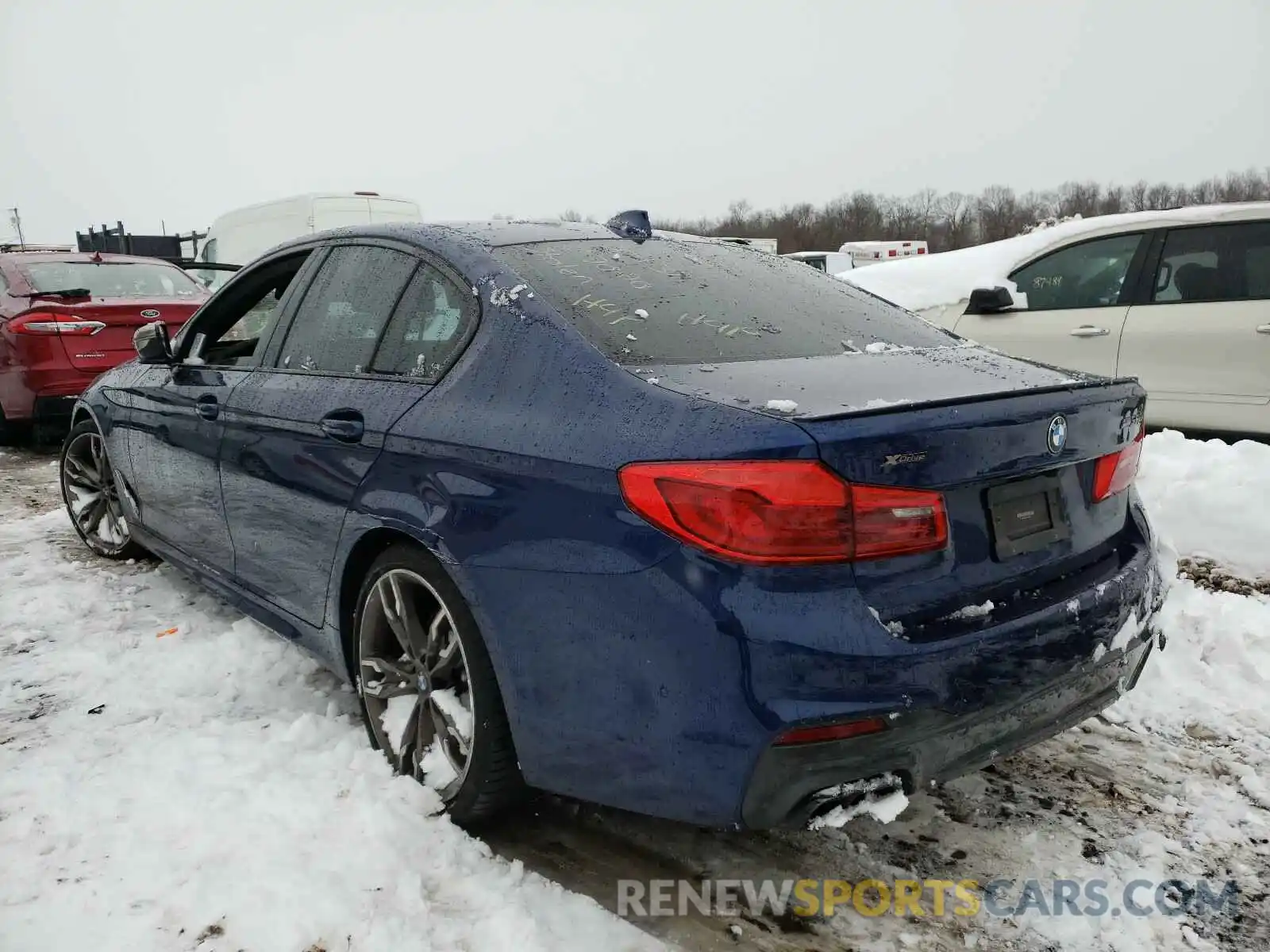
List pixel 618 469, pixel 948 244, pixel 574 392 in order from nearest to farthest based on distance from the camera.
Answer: pixel 618 469 → pixel 574 392 → pixel 948 244

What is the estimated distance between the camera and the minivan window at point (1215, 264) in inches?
209

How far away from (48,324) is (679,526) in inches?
284

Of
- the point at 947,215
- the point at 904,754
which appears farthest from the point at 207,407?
the point at 947,215

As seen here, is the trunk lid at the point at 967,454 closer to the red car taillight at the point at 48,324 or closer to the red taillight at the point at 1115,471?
the red taillight at the point at 1115,471

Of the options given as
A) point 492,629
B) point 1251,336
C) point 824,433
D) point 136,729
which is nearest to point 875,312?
point 824,433

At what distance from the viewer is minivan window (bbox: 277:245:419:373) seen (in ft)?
9.38

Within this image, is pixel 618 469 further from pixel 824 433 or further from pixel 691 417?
pixel 824 433

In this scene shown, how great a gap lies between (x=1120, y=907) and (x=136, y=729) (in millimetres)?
2834

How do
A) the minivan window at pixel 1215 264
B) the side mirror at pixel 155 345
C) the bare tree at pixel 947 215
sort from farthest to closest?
1. the bare tree at pixel 947 215
2. the minivan window at pixel 1215 264
3. the side mirror at pixel 155 345

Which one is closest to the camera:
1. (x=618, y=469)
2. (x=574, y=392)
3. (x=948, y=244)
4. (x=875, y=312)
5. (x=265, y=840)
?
(x=618, y=469)

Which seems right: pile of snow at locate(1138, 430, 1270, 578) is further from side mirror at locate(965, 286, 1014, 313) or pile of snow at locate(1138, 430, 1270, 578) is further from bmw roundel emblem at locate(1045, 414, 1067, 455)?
bmw roundel emblem at locate(1045, 414, 1067, 455)

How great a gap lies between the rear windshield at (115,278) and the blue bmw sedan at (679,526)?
600 cm

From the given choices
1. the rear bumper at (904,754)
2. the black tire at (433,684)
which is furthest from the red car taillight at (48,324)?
the rear bumper at (904,754)

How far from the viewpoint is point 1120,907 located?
2219 mm
